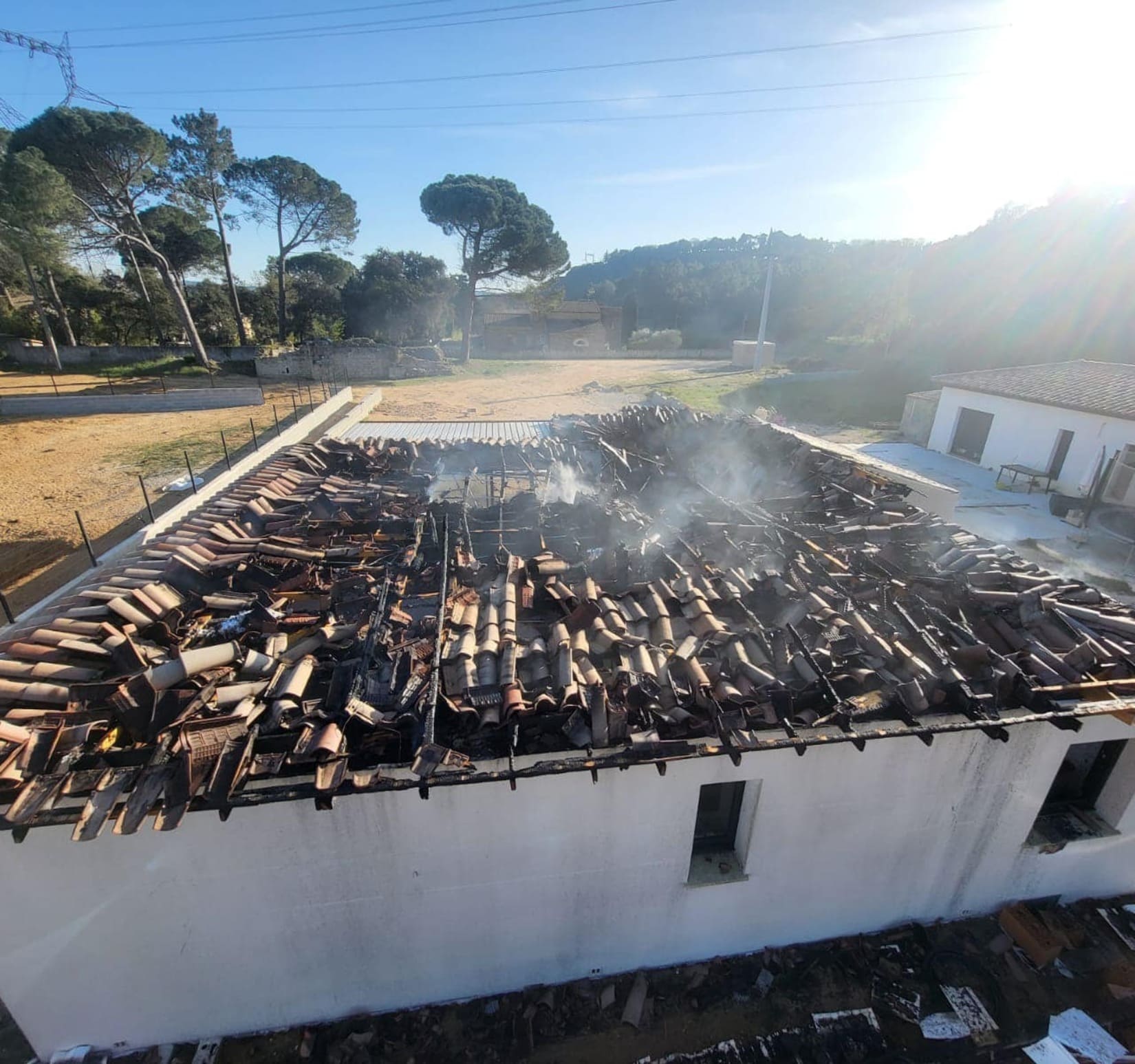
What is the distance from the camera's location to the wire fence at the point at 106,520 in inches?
556

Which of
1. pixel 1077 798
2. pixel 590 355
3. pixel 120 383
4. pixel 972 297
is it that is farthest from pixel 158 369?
pixel 972 297

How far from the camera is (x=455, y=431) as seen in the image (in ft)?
70.3

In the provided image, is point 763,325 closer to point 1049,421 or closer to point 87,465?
point 1049,421

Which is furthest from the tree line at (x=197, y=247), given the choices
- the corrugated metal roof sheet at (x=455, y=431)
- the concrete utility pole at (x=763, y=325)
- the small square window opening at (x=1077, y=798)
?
the small square window opening at (x=1077, y=798)

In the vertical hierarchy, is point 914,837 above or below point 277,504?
below

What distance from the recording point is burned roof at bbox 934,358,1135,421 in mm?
19750

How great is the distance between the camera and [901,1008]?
657 centimetres

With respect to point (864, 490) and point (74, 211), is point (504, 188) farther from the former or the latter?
point (864, 490)

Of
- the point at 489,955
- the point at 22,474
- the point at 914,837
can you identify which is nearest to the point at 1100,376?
the point at 914,837

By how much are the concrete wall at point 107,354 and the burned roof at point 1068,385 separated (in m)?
50.9

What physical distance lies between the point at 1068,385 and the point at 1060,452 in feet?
9.97

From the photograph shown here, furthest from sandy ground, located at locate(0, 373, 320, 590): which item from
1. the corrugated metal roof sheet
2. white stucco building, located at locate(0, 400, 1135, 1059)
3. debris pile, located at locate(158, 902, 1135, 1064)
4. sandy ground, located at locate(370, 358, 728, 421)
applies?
debris pile, located at locate(158, 902, 1135, 1064)

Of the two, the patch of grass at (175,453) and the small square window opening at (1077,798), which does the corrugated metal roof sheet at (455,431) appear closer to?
the patch of grass at (175,453)

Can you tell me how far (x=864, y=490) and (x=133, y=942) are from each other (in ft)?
42.0
